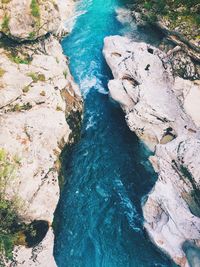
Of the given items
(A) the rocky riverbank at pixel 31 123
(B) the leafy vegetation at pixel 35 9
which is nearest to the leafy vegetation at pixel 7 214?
(A) the rocky riverbank at pixel 31 123

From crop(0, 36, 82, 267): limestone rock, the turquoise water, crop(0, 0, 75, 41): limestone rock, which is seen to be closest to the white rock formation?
the turquoise water

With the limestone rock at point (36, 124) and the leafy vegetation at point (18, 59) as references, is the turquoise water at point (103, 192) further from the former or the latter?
the leafy vegetation at point (18, 59)

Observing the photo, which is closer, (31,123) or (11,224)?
(11,224)

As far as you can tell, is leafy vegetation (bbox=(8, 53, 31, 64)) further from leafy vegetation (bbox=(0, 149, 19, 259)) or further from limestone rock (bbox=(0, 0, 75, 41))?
leafy vegetation (bbox=(0, 149, 19, 259))

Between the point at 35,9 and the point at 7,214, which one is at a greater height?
the point at 35,9

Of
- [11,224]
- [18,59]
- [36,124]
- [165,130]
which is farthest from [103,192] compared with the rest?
[18,59]

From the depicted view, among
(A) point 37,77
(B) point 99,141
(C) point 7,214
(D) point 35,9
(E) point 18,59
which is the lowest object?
(B) point 99,141

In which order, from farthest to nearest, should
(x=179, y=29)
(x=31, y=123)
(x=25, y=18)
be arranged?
(x=179, y=29), (x=25, y=18), (x=31, y=123)

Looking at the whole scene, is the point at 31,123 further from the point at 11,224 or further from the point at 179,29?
the point at 179,29
